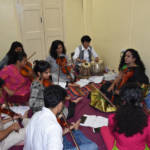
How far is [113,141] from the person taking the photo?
1.62m

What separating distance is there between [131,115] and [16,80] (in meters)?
1.81

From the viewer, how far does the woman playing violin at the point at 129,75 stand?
8.68ft

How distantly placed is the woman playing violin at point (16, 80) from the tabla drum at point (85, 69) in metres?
1.40

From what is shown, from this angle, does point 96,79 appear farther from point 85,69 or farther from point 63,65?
point 63,65

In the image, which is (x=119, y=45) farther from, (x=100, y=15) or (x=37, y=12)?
(x=37, y=12)

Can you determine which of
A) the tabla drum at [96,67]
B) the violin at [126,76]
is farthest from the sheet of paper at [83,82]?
the violin at [126,76]

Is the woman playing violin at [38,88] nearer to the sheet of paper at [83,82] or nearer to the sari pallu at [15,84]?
the sari pallu at [15,84]

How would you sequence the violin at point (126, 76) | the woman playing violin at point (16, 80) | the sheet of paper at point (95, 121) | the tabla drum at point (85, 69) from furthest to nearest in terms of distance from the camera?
the tabla drum at point (85, 69), the violin at point (126, 76), the woman playing violin at point (16, 80), the sheet of paper at point (95, 121)

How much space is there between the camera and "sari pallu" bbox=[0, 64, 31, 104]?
2.52 meters

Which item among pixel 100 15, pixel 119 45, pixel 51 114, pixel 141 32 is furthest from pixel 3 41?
pixel 51 114

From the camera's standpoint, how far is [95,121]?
2.21m

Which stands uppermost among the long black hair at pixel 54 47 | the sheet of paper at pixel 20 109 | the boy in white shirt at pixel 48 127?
the long black hair at pixel 54 47

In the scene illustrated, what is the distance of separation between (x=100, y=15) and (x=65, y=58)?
160 centimetres

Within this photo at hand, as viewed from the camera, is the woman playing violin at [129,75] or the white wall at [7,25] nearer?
the woman playing violin at [129,75]
